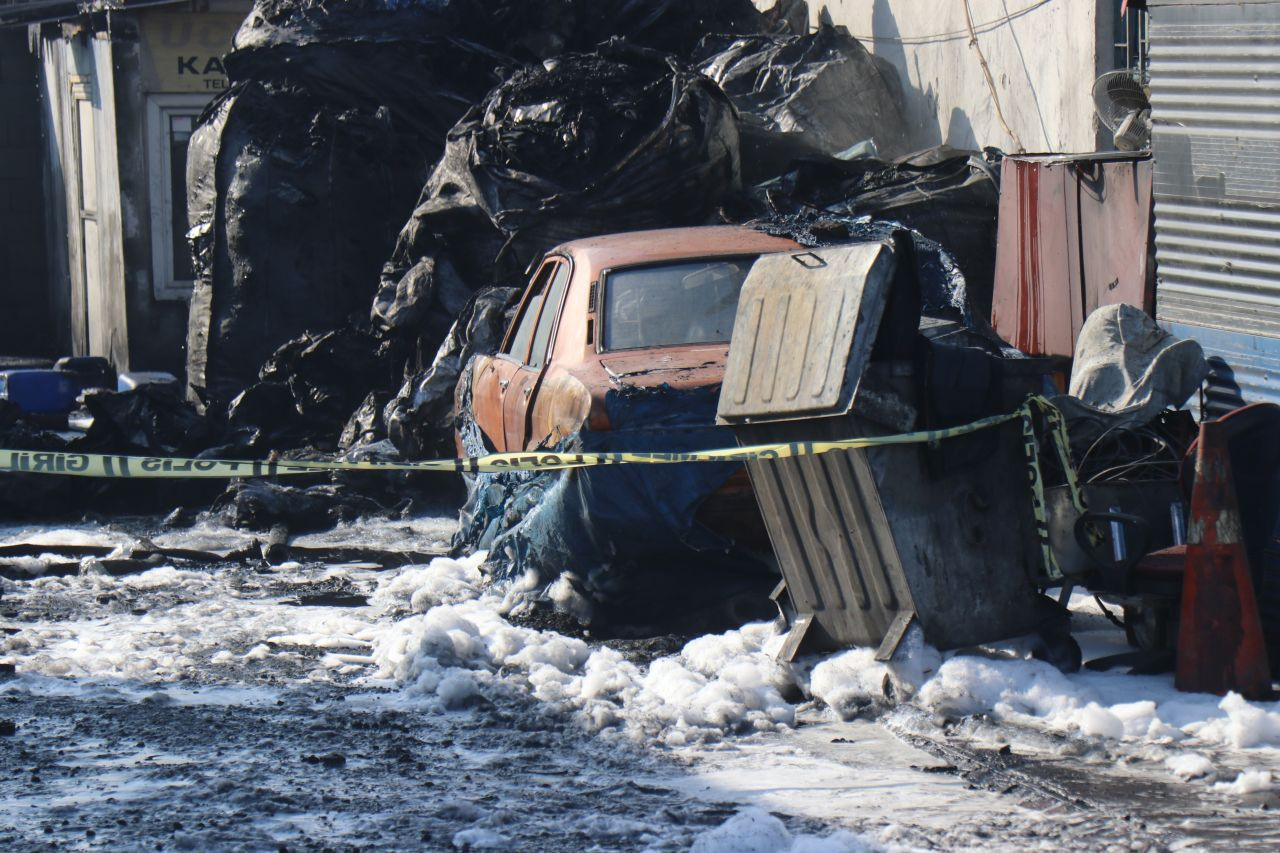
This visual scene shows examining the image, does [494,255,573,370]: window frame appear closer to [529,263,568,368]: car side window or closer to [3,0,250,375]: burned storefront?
[529,263,568,368]: car side window

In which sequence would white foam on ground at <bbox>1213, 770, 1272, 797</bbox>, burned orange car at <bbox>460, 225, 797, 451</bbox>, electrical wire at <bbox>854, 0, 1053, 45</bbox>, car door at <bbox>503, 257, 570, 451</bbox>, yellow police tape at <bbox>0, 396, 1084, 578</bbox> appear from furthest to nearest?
electrical wire at <bbox>854, 0, 1053, 45</bbox> < car door at <bbox>503, 257, 570, 451</bbox> < burned orange car at <bbox>460, 225, 797, 451</bbox> < yellow police tape at <bbox>0, 396, 1084, 578</bbox> < white foam on ground at <bbox>1213, 770, 1272, 797</bbox>

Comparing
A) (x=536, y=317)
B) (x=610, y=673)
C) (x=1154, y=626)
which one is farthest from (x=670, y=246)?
(x=1154, y=626)

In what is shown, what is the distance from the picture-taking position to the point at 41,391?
46.4 ft

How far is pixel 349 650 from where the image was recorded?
648cm

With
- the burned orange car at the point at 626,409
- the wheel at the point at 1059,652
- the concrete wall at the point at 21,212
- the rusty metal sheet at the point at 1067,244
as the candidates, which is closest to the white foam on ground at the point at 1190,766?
the wheel at the point at 1059,652

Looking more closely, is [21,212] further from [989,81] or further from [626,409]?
[626,409]

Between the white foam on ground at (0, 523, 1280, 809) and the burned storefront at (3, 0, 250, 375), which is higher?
the burned storefront at (3, 0, 250, 375)

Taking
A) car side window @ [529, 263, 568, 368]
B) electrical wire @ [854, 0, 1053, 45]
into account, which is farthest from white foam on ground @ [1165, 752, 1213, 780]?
electrical wire @ [854, 0, 1053, 45]

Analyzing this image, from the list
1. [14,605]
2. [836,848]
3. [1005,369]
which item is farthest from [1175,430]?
[14,605]

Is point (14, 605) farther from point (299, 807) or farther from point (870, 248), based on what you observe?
Answer: point (870, 248)

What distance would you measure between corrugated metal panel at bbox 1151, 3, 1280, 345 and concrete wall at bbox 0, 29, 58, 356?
1764 centimetres

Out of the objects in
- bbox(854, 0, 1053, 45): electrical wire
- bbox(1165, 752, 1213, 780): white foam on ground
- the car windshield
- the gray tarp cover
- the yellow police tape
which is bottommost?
bbox(1165, 752, 1213, 780): white foam on ground

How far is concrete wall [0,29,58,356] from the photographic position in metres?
22.3

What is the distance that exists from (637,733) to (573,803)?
2.20 ft
